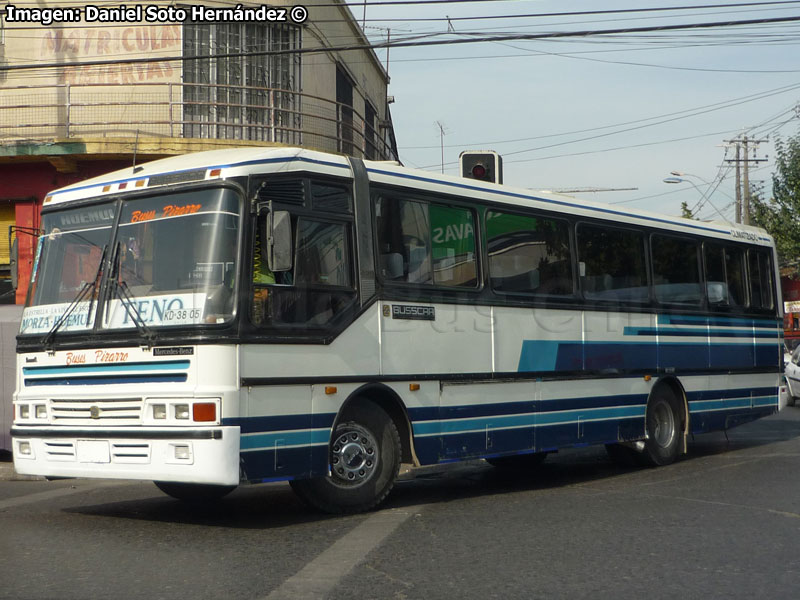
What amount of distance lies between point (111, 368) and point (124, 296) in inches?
23.0

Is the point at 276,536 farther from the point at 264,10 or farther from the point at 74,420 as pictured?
the point at 264,10

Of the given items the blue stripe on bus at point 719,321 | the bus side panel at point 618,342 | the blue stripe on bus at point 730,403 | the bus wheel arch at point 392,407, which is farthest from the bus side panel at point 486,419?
the blue stripe on bus at point 730,403

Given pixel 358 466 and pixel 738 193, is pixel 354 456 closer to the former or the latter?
pixel 358 466

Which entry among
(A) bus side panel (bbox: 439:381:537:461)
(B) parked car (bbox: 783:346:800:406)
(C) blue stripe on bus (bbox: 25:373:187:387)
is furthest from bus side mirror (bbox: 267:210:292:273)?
(B) parked car (bbox: 783:346:800:406)

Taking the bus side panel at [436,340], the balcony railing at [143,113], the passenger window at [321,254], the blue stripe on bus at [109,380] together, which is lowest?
the blue stripe on bus at [109,380]

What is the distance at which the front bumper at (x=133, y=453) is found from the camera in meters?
7.76

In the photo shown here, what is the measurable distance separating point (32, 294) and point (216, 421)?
2.53 metres

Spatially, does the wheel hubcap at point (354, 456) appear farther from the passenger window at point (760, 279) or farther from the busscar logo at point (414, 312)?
the passenger window at point (760, 279)

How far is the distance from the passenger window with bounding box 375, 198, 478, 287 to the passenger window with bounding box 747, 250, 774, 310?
20.2ft

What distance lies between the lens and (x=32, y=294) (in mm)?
9242

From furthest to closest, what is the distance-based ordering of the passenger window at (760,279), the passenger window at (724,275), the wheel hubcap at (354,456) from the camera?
the passenger window at (760,279)
the passenger window at (724,275)
the wheel hubcap at (354,456)

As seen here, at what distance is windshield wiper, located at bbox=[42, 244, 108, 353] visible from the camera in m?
8.65

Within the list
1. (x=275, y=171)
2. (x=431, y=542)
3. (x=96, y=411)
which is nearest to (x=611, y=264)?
(x=275, y=171)

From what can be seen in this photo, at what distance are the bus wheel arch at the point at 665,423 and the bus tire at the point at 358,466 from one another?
14.7 feet
